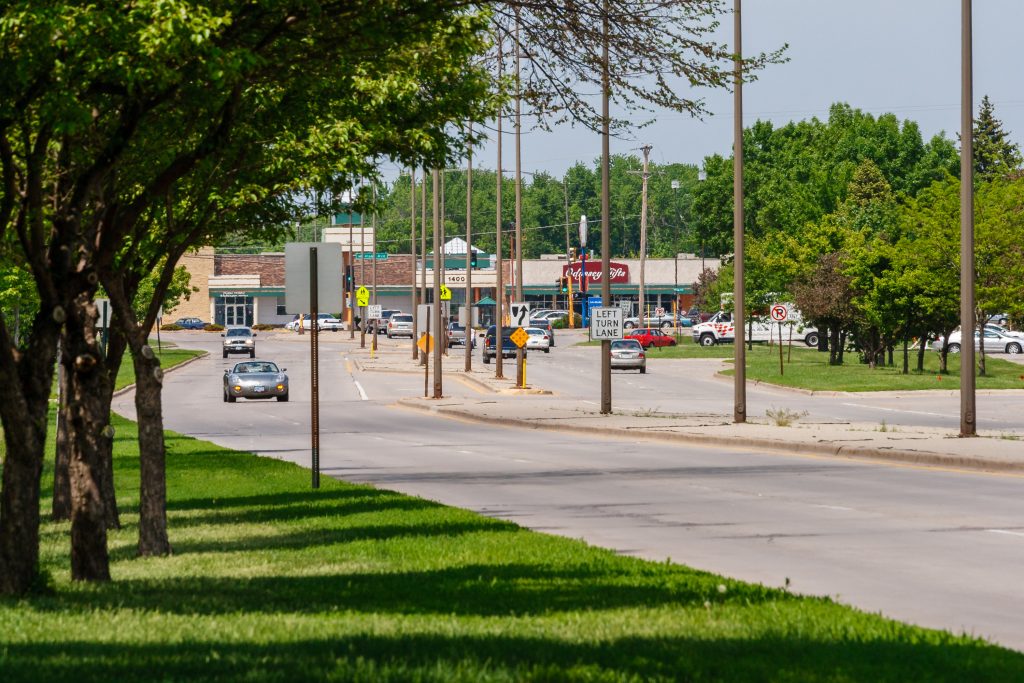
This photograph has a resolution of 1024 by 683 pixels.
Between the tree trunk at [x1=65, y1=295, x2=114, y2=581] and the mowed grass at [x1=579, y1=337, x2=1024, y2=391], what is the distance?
4480cm

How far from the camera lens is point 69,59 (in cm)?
1047

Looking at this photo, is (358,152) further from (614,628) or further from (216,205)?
(614,628)

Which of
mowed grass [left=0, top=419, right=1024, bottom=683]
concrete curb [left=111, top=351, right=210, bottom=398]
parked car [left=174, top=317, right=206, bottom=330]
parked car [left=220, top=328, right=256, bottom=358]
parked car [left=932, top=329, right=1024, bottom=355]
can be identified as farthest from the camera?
parked car [left=174, top=317, right=206, bottom=330]

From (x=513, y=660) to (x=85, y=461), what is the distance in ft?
15.8

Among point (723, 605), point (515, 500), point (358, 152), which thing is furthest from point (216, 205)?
point (723, 605)

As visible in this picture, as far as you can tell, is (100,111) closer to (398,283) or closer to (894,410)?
(894,410)

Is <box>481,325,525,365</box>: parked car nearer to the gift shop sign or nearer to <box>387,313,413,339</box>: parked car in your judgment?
<box>387,313,413,339</box>: parked car

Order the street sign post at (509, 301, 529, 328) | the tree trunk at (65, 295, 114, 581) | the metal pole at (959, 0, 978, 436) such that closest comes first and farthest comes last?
the tree trunk at (65, 295, 114, 581) → the metal pole at (959, 0, 978, 436) → the street sign post at (509, 301, 529, 328)

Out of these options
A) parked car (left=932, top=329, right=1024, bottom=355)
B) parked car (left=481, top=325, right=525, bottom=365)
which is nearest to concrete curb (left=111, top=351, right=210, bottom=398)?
parked car (left=481, top=325, right=525, bottom=365)

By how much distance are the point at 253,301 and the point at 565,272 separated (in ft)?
99.9

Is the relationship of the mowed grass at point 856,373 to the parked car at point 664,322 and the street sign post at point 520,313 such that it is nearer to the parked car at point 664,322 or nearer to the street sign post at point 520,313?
the street sign post at point 520,313

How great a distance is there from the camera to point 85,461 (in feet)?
37.5

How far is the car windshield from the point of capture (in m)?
54.3

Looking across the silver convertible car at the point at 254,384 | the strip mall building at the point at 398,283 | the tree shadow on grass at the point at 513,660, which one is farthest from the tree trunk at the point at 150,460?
the strip mall building at the point at 398,283
